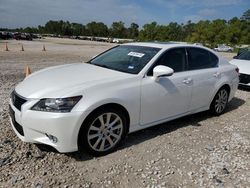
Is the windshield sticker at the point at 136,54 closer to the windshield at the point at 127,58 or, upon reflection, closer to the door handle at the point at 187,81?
the windshield at the point at 127,58

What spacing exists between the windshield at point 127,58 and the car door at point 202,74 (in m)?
0.87

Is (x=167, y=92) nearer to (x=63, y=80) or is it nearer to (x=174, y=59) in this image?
(x=174, y=59)

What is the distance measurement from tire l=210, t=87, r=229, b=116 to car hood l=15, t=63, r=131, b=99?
2.47 meters

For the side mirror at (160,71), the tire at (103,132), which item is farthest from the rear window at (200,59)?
the tire at (103,132)

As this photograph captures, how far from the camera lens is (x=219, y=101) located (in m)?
5.62

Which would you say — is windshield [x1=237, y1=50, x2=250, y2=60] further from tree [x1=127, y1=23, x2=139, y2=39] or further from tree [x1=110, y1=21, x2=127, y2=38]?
tree [x1=110, y1=21, x2=127, y2=38]

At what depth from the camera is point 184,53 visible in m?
4.78

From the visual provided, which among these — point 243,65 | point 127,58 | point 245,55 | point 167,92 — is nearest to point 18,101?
point 127,58

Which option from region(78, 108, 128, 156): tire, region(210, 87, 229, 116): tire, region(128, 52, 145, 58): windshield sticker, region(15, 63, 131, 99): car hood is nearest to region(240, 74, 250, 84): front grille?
region(210, 87, 229, 116): tire

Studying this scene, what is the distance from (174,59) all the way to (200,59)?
2.64 feet

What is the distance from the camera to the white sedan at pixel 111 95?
3.27 m

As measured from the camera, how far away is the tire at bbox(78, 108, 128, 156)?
11.3 ft

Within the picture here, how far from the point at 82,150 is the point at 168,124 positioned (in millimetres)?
1927

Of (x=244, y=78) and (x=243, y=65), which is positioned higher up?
(x=243, y=65)
